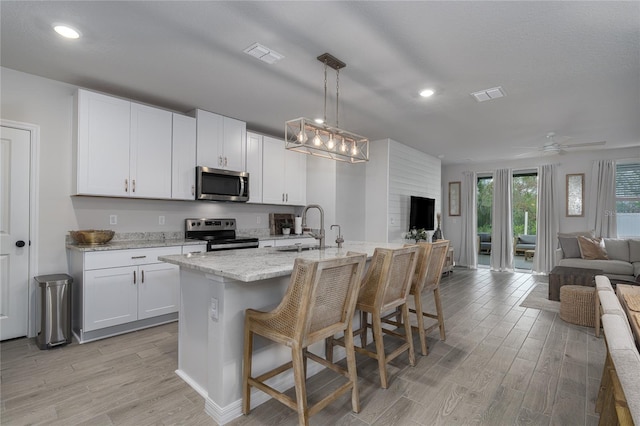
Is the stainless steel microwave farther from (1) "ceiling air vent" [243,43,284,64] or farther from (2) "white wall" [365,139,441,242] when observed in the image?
(2) "white wall" [365,139,441,242]

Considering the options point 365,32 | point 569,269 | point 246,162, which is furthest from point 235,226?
point 569,269

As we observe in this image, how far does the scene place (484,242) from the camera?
27.2ft

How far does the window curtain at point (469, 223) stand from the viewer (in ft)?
26.2

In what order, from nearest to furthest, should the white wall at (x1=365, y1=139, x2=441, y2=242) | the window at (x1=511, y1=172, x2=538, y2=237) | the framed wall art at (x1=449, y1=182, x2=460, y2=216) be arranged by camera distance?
the white wall at (x1=365, y1=139, x2=441, y2=242) < the window at (x1=511, y1=172, x2=538, y2=237) < the framed wall art at (x1=449, y1=182, x2=460, y2=216)

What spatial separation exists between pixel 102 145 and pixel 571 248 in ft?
23.1

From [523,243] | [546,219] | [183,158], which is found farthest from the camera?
[523,243]

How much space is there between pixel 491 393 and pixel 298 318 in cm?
→ 161

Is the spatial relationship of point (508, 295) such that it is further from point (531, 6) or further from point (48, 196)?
point (48, 196)

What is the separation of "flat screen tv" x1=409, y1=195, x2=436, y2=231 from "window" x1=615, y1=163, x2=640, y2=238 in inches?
135

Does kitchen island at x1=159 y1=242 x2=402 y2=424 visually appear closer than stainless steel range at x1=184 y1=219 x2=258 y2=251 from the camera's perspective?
Yes

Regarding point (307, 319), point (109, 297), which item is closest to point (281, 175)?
point (109, 297)

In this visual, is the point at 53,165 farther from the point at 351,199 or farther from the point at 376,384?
the point at 351,199

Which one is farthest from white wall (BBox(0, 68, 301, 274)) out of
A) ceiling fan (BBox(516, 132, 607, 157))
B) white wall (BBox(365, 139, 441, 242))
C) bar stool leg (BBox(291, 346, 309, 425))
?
ceiling fan (BBox(516, 132, 607, 157))

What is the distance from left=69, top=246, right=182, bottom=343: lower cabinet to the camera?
3150 millimetres
